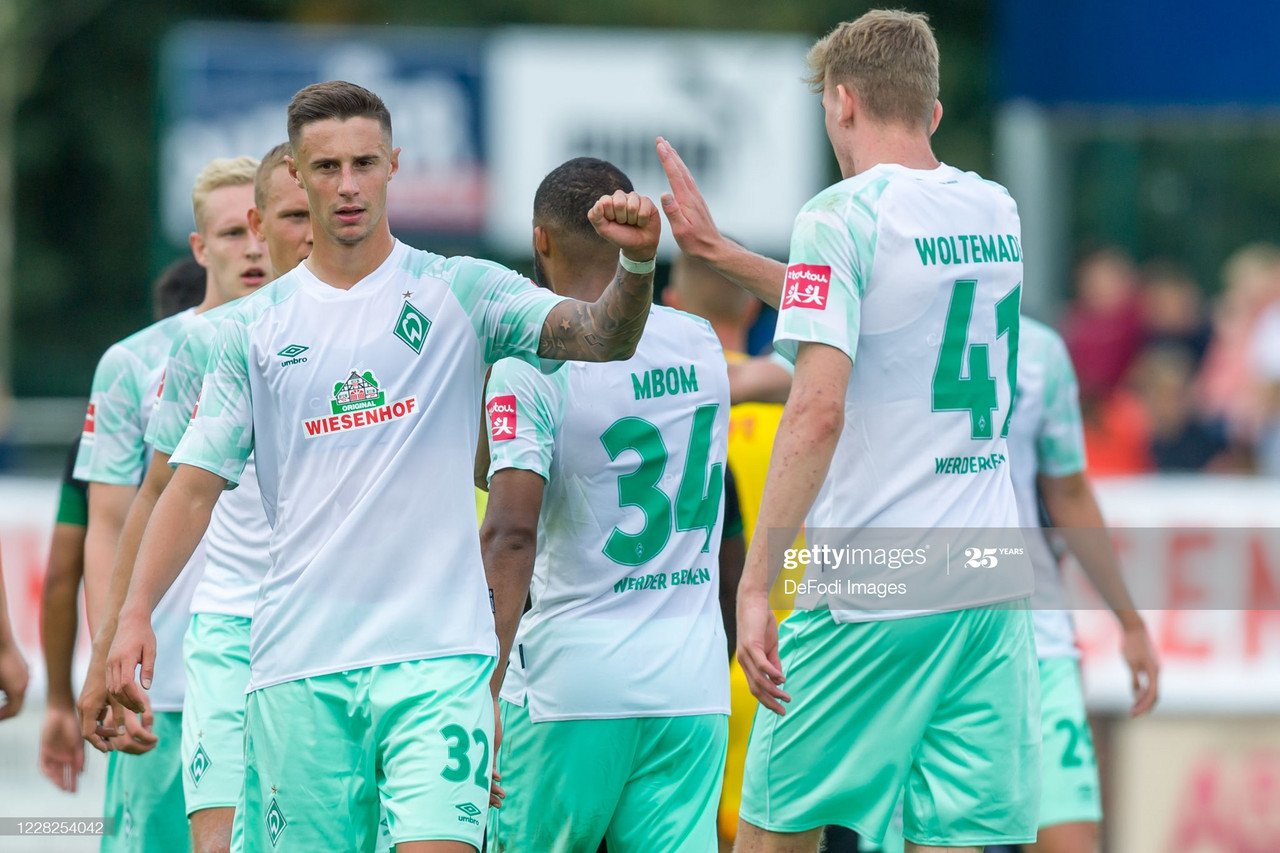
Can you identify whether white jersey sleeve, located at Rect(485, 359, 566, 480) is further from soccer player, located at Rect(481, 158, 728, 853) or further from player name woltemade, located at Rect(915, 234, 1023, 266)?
player name woltemade, located at Rect(915, 234, 1023, 266)

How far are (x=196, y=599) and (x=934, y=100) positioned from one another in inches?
107

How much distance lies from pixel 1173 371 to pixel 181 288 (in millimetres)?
10132

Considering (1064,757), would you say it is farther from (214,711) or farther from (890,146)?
(214,711)

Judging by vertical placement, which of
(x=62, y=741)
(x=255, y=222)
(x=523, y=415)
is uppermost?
(x=255, y=222)

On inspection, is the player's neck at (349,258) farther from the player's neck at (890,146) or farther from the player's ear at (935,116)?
the player's ear at (935,116)

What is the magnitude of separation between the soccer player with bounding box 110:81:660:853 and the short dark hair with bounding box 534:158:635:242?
48cm

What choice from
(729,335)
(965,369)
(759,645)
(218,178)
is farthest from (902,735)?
(218,178)

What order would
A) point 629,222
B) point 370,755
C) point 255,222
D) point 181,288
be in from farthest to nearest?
point 181,288 < point 255,222 < point 370,755 < point 629,222

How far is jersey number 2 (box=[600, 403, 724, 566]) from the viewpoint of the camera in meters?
5.54

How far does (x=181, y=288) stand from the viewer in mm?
7496

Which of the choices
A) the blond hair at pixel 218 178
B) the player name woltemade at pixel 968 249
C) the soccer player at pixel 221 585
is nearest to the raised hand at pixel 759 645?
the player name woltemade at pixel 968 249

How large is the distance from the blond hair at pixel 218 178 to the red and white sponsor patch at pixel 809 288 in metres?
2.57

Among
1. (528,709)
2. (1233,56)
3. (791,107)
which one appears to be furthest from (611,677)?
(791,107)

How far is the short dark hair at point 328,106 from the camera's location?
5098 millimetres
